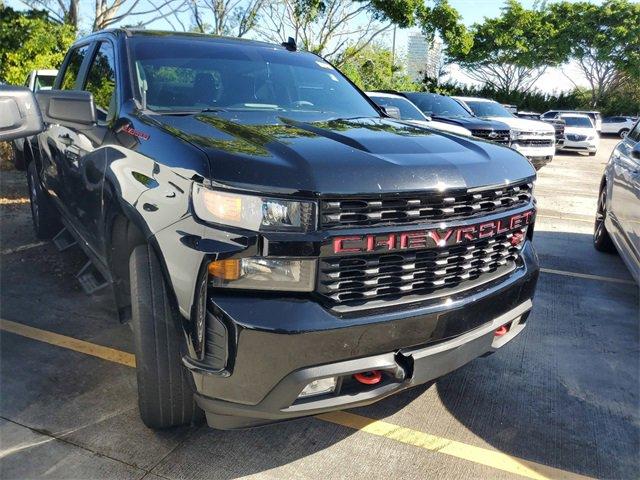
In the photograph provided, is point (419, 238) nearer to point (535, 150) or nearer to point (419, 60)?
point (535, 150)


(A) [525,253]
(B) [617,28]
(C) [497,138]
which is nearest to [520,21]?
(B) [617,28]

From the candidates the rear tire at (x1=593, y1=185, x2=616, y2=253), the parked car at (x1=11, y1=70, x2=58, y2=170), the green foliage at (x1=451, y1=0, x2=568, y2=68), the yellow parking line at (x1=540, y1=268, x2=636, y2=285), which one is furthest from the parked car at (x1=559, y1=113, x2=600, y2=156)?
the green foliage at (x1=451, y1=0, x2=568, y2=68)

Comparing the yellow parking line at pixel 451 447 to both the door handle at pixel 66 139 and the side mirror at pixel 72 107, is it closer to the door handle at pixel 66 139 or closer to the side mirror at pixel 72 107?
A: the side mirror at pixel 72 107

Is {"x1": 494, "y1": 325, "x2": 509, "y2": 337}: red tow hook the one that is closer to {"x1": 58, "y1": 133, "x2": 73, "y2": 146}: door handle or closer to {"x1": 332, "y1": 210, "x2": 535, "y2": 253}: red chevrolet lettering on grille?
{"x1": 332, "y1": 210, "x2": 535, "y2": 253}: red chevrolet lettering on grille

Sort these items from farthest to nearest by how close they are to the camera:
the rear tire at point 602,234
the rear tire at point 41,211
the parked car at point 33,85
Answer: the parked car at point 33,85 < the rear tire at point 602,234 < the rear tire at point 41,211

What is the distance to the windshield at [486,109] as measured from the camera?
12.9m

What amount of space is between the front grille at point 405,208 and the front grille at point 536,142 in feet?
31.8

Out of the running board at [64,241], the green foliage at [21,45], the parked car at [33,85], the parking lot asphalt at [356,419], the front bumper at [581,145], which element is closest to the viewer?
the parking lot asphalt at [356,419]

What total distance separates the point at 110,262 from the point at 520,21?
145 ft

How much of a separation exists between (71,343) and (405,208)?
8.20 ft

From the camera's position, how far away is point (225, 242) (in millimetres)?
2000

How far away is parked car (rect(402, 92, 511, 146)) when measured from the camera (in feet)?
35.2

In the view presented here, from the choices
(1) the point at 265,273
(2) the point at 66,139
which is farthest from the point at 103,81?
(1) the point at 265,273

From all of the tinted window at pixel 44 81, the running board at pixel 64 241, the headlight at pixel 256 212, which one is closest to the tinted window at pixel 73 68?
the running board at pixel 64 241
